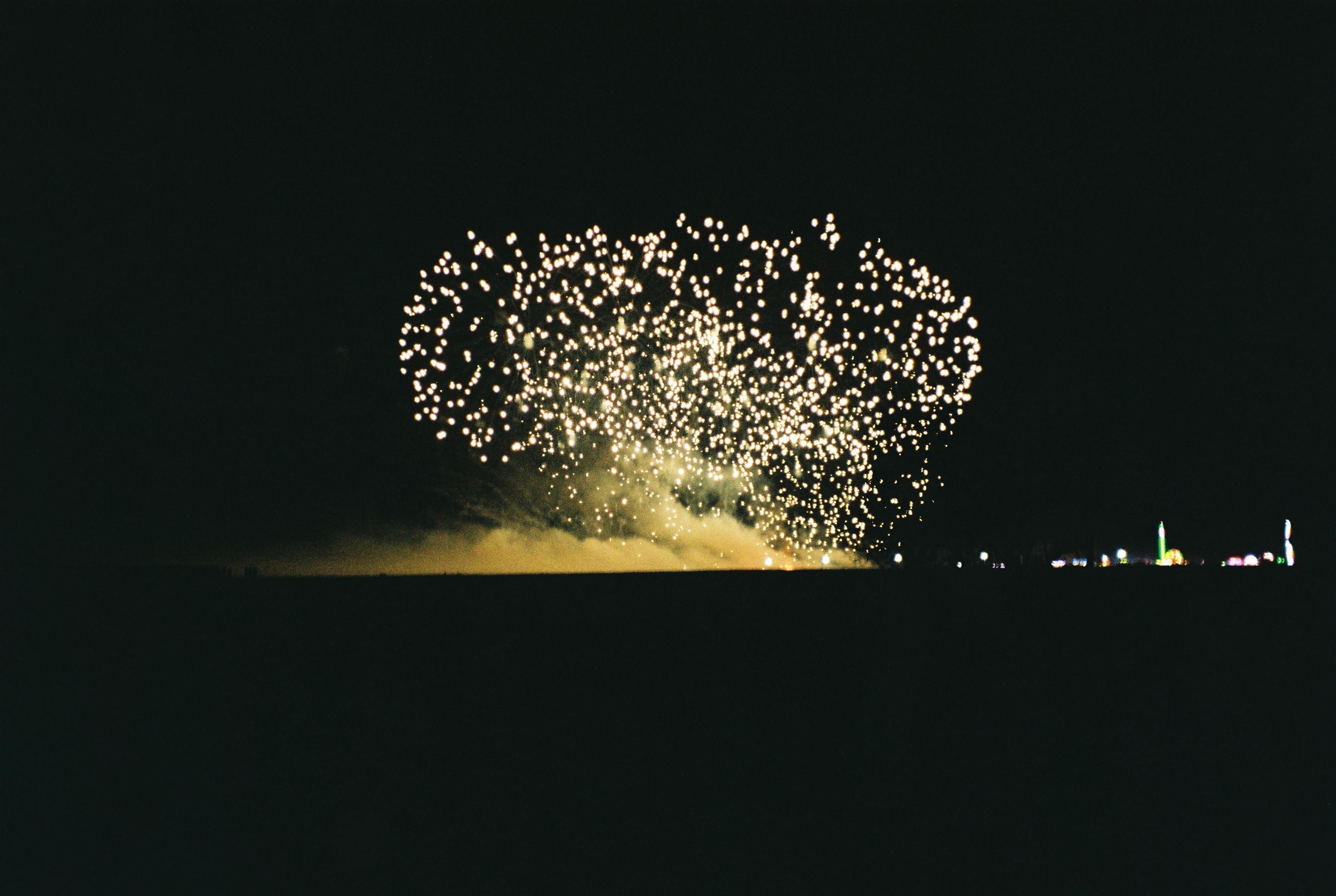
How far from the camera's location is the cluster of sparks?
1007cm

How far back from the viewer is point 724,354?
34.3 feet

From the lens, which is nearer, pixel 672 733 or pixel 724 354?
pixel 672 733

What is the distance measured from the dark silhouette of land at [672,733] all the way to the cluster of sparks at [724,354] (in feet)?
24.4

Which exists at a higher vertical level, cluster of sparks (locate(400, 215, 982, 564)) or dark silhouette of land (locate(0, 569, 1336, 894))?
cluster of sparks (locate(400, 215, 982, 564))

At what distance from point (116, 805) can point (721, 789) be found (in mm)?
1840

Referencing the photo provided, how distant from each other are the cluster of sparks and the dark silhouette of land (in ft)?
24.4

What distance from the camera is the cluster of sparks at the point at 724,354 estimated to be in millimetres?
10070

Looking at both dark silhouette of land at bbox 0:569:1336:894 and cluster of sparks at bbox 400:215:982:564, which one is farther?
cluster of sparks at bbox 400:215:982:564

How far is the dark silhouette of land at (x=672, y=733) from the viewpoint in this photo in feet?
8.29

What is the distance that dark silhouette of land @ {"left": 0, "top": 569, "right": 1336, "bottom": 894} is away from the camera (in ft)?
8.29

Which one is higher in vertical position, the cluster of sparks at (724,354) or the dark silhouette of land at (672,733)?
the cluster of sparks at (724,354)

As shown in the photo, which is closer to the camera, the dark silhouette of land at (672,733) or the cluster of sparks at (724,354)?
the dark silhouette of land at (672,733)

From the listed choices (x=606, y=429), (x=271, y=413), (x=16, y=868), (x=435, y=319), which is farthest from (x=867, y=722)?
(x=271, y=413)

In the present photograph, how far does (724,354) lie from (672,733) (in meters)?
8.04
